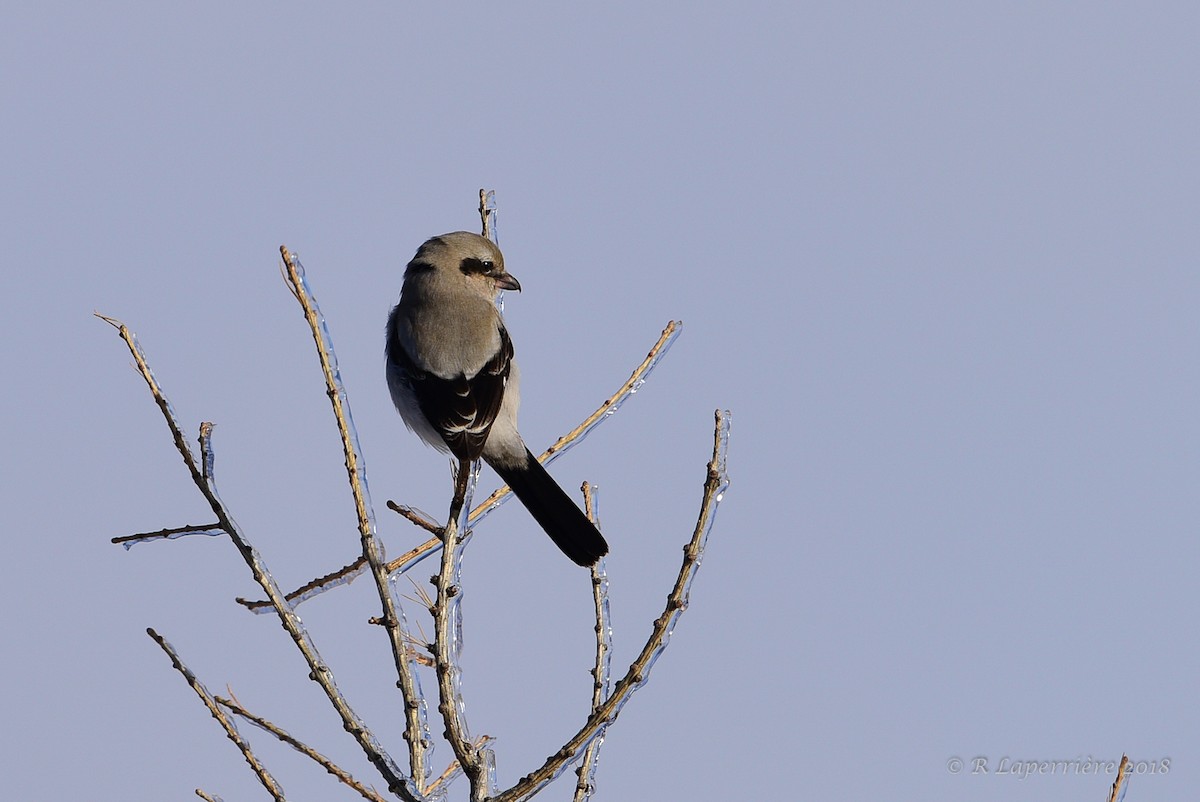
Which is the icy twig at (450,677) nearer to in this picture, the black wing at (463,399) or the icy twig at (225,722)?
the icy twig at (225,722)

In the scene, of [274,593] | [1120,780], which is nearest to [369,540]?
[274,593]

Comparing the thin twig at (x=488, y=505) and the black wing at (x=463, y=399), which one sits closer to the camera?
the thin twig at (x=488, y=505)

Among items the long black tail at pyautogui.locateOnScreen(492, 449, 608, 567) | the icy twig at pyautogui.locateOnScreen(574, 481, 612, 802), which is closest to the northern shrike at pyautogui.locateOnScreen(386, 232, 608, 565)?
the long black tail at pyautogui.locateOnScreen(492, 449, 608, 567)

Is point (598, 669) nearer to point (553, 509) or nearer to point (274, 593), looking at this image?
point (274, 593)

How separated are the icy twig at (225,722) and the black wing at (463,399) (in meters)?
2.12

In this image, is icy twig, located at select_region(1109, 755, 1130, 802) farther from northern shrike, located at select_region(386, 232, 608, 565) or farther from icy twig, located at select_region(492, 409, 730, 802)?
northern shrike, located at select_region(386, 232, 608, 565)

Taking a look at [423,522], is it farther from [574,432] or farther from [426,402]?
[426,402]

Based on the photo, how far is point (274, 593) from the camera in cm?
256

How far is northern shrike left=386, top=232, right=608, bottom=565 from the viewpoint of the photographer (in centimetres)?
487

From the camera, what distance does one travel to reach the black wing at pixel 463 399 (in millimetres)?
4844

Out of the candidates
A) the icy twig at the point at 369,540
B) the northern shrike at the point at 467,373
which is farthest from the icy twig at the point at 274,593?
the northern shrike at the point at 467,373

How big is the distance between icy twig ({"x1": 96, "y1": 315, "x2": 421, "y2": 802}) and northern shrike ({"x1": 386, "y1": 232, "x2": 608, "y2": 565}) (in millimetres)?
2022

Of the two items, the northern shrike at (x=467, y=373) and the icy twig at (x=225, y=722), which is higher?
the northern shrike at (x=467, y=373)

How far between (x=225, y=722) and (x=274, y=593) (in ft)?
0.94
